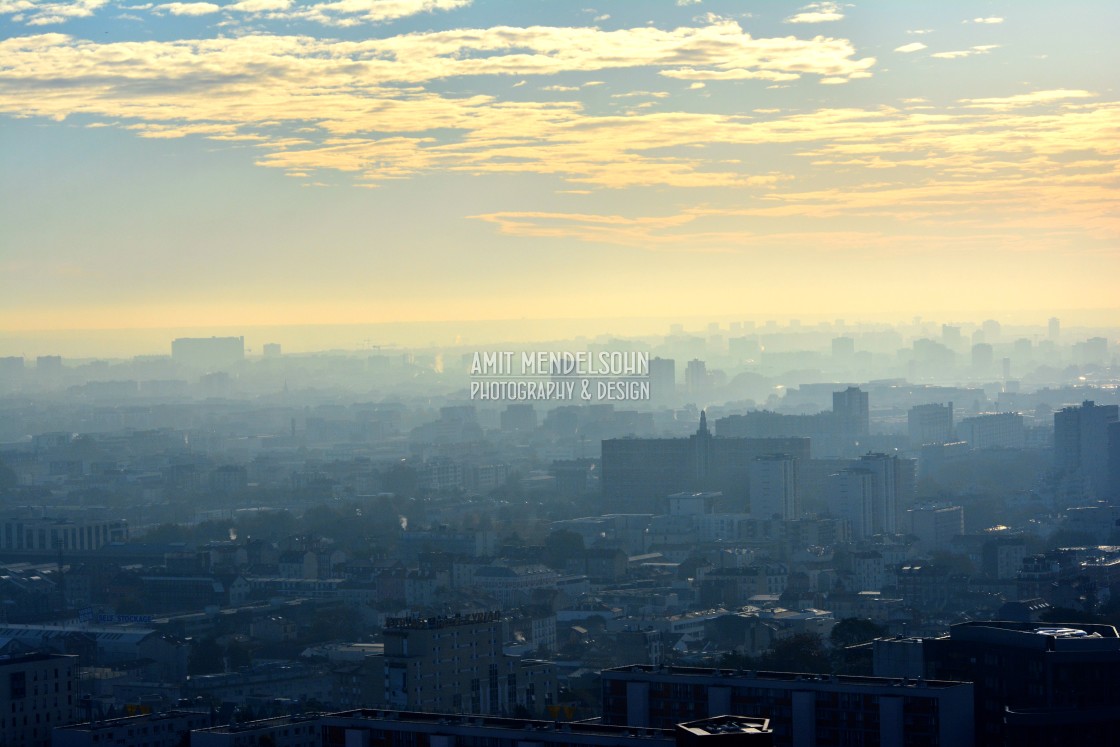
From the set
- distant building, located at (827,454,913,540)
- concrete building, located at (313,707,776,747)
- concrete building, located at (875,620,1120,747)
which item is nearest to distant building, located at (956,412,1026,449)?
distant building, located at (827,454,913,540)

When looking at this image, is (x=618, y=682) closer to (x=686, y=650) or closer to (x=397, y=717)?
(x=397, y=717)

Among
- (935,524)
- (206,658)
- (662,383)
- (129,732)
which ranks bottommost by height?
(206,658)

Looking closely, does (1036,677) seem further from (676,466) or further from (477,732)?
(676,466)

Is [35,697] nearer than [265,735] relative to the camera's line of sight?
No

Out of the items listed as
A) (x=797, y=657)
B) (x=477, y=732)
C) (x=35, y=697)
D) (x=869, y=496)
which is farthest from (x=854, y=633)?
(x=869, y=496)

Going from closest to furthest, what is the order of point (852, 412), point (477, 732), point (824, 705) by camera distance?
point (477, 732) < point (824, 705) < point (852, 412)
